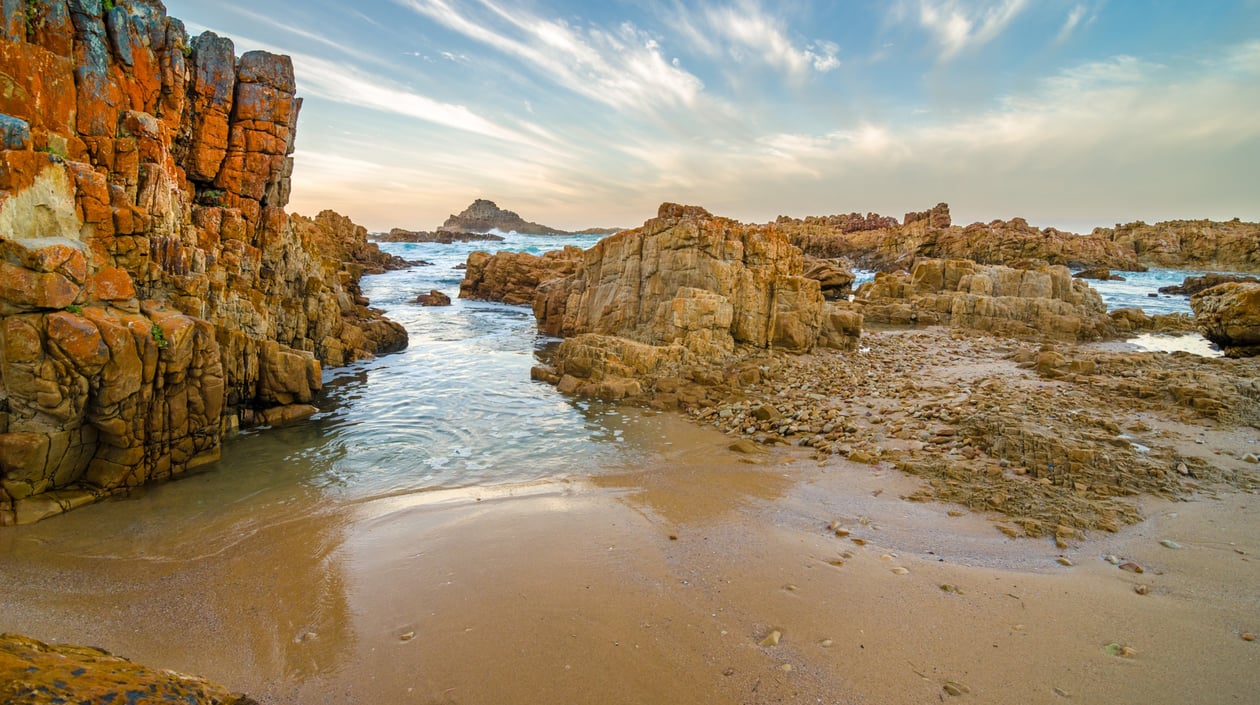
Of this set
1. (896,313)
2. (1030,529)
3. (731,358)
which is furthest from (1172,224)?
(1030,529)

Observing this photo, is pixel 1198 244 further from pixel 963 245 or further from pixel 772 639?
pixel 772 639

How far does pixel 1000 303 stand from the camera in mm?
23344

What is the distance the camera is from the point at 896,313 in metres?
25.3

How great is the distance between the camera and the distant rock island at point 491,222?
14962 cm

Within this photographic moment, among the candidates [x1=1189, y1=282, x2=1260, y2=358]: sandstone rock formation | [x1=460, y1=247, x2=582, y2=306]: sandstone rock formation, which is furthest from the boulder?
[x1=1189, y1=282, x2=1260, y2=358]: sandstone rock formation

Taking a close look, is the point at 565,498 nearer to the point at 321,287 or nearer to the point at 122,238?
the point at 122,238

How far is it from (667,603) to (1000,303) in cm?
2511

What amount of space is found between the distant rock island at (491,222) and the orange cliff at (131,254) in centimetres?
13533

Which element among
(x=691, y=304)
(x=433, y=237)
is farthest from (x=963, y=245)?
(x=433, y=237)

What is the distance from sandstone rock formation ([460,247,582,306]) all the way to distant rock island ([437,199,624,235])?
112m

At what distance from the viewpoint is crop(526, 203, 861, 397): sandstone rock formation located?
1498 centimetres

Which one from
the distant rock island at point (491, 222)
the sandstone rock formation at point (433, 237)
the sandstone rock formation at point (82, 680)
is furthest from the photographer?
the distant rock island at point (491, 222)

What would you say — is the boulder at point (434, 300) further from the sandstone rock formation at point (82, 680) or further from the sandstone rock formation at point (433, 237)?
the sandstone rock formation at point (433, 237)

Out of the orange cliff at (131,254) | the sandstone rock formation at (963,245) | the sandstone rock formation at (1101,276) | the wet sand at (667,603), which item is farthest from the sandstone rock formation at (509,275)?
the sandstone rock formation at (1101,276)
